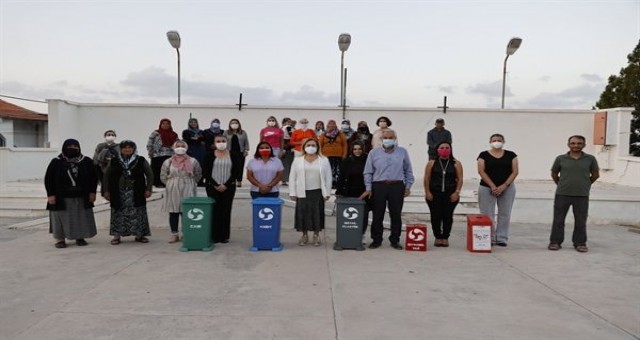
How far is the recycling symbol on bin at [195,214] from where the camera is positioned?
7.72 metres

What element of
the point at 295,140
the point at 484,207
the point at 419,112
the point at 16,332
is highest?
the point at 419,112

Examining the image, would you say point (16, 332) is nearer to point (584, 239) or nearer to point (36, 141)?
point (584, 239)

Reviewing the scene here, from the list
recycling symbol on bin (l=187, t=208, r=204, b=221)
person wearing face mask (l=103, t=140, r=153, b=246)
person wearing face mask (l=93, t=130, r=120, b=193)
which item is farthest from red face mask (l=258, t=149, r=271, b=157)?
person wearing face mask (l=93, t=130, r=120, b=193)

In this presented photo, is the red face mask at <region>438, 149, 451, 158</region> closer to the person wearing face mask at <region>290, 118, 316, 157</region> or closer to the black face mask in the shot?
the person wearing face mask at <region>290, 118, 316, 157</region>

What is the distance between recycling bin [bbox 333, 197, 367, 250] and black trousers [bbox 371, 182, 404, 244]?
0.81ft

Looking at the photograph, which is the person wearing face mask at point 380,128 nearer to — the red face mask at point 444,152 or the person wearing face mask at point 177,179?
the red face mask at point 444,152

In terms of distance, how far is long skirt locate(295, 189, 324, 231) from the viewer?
314 inches

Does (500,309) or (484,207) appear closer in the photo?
(500,309)

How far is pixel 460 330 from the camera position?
455cm

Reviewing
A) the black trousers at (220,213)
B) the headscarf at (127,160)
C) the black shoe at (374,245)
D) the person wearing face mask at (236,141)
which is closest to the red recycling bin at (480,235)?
the black shoe at (374,245)

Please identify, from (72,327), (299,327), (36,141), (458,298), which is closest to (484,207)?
(458,298)

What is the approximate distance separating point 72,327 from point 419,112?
12701mm

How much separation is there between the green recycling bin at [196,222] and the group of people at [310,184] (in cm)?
45

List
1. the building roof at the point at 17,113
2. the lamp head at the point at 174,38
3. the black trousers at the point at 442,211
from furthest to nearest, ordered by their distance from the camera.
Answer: the building roof at the point at 17,113
the lamp head at the point at 174,38
the black trousers at the point at 442,211
